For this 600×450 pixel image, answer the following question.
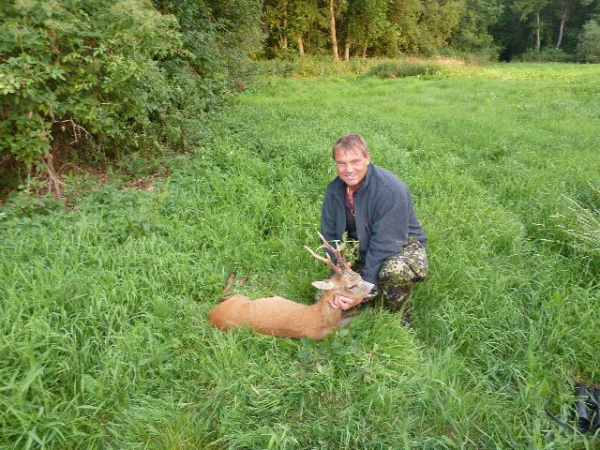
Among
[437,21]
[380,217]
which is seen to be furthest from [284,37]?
[380,217]

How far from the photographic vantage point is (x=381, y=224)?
2879 mm

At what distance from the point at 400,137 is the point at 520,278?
4323 millimetres

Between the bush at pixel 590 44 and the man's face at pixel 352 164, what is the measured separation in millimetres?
33694

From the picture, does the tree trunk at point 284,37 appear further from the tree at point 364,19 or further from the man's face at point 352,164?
the man's face at point 352,164

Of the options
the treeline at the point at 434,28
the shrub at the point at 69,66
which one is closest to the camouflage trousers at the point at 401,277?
the shrub at the point at 69,66

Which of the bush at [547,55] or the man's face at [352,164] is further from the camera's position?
the bush at [547,55]

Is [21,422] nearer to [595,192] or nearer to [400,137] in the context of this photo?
[595,192]

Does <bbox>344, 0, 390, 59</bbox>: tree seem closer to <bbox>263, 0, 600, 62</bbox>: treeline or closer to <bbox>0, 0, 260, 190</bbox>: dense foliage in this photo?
<bbox>263, 0, 600, 62</bbox>: treeline

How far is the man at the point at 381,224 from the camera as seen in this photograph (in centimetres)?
281

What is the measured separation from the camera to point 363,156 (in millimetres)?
2787

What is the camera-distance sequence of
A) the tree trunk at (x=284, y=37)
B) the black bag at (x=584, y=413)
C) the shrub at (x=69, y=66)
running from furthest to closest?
1. the tree trunk at (x=284, y=37)
2. the shrub at (x=69, y=66)
3. the black bag at (x=584, y=413)

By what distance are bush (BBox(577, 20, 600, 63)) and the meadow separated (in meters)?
30.0

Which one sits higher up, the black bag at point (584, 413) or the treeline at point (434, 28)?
the treeline at point (434, 28)

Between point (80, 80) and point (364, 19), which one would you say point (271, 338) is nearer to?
point (80, 80)
